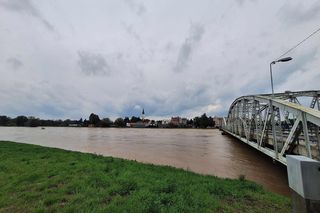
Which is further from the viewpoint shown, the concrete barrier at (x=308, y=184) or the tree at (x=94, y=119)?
the tree at (x=94, y=119)

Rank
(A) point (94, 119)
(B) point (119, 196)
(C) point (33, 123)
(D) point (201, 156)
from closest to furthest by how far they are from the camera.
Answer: (B) point (119, 196)
(D) point (201, 156)
(C) point (33, 123)
(A) point (94, 119)

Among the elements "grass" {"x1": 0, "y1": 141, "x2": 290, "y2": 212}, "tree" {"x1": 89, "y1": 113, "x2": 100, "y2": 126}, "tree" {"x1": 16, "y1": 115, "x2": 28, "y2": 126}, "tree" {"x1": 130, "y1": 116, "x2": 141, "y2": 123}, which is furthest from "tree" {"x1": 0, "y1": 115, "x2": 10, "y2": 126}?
"grass" {"x1": 0, "y1": 141, "x2": 290, "y2": 212}

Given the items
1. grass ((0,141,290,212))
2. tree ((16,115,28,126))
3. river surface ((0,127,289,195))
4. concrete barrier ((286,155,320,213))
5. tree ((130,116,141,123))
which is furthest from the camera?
tree ((130,116,141,123))

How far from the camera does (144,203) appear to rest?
462 cm

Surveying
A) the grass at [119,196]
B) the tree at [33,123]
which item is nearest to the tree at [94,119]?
the tree at [33,123]

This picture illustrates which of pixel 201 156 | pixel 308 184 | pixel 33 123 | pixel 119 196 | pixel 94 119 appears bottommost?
pixel 201 156

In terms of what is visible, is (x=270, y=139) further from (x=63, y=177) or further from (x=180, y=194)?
(x=63, y=177)

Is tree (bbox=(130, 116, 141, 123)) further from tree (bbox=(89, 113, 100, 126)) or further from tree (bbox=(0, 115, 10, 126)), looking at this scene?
tree (bbox=(0, 115, 10, 126))

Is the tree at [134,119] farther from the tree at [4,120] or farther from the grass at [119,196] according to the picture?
the grass at [119,196]

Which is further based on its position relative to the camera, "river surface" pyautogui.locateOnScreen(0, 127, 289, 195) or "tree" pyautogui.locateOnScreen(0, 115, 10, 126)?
"tree" pyautogui.locateOnScreen(0, 115, 10, 126)

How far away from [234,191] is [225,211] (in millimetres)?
1745

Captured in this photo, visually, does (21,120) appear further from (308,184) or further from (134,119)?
(308,184)

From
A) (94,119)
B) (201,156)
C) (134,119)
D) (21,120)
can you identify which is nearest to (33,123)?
(21,120)

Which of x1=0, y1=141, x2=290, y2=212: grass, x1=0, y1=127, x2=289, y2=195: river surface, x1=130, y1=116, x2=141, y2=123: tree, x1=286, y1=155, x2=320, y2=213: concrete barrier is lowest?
x1=0, y1=127, x2=289, y2=195: river surface
